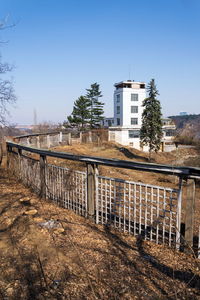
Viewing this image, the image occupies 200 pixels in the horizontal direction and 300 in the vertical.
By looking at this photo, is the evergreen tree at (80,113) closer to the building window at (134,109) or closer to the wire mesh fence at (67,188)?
the building window at (134,109)

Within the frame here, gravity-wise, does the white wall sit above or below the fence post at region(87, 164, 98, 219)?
above

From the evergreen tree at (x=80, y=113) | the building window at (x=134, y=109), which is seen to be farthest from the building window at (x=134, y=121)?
the evergreen tree at (x=80, y=113)

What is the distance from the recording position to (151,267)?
2.57 metres

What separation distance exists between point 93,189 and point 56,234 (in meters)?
0.98

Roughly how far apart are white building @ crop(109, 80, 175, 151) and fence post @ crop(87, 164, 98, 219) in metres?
31.8

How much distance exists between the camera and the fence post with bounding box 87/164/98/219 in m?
3.78

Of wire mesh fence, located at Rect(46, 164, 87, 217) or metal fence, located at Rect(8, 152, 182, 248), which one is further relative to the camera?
wire mesh fence, located at Rect(46, 164, 87, 217)

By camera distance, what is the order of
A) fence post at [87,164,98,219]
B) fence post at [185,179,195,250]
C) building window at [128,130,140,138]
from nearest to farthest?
fence post at [185,179,195,250], fence post at [87,164,98,219], building window at [128,130,140,138]

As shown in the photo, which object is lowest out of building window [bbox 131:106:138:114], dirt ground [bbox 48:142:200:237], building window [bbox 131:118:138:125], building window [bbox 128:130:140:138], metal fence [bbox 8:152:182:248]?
dirt ground [bbox 48:142:200:237]

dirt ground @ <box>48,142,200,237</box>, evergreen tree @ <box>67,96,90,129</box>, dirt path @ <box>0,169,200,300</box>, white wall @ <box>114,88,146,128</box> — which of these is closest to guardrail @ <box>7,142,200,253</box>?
dirt path @ <box>0,169,200,300</box>

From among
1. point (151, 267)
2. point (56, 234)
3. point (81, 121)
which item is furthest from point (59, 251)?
point (81, 121)

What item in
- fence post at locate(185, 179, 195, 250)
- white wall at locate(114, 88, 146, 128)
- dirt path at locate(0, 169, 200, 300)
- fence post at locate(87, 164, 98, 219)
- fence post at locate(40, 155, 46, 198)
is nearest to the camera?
dirt path at locate(0, 169, 200, 300)

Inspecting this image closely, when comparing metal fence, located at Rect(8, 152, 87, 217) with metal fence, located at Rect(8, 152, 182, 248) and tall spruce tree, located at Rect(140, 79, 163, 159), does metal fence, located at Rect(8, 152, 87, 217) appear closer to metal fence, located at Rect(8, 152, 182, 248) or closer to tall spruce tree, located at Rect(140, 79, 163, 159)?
metal fence, located at Rect(8, 152, 182, 248)

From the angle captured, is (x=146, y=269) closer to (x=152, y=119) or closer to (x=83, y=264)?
(x=83, y=264)
